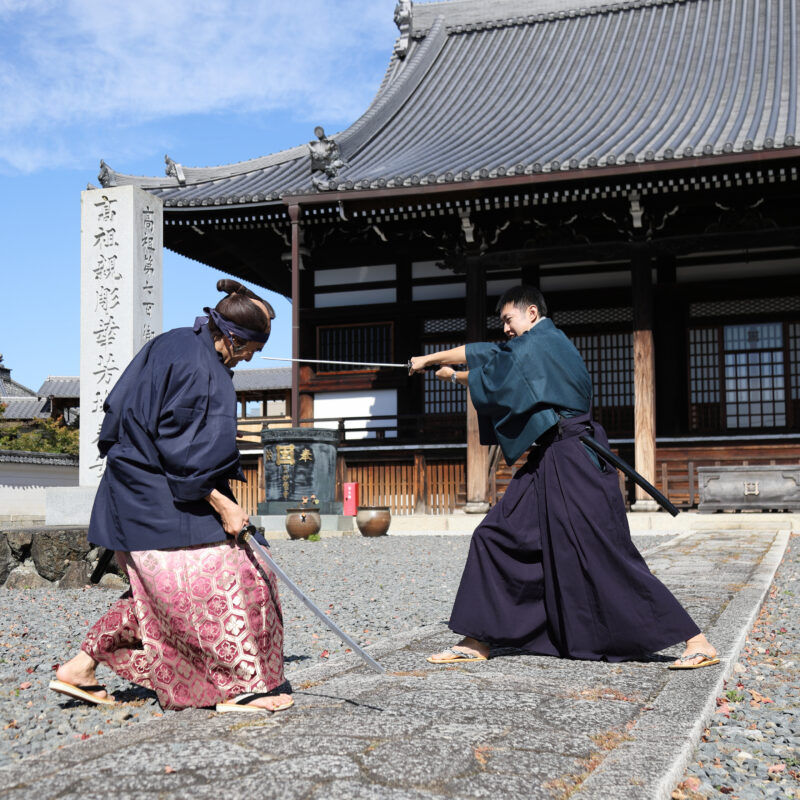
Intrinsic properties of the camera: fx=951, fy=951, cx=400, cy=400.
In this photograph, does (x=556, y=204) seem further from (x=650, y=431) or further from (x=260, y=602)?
(x=260, y=602)

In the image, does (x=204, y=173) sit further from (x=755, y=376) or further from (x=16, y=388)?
(x=16, y=388)

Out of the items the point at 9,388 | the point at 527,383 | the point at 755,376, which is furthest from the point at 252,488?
the point at 9,388

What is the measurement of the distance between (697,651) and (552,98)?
13536 millimetres

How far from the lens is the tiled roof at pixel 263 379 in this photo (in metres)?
33.0

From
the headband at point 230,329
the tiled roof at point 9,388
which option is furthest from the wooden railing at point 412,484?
the tiled roof at point 9,388

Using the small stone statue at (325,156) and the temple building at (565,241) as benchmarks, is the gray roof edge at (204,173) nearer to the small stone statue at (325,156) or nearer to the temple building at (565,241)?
the temple building at (565,241)

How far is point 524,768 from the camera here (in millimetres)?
2246

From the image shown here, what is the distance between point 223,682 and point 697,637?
A: 1804 mm

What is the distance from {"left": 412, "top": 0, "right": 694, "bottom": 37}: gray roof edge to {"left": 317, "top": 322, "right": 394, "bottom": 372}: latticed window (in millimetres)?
6787

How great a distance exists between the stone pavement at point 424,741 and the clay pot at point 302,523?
726 centimetres

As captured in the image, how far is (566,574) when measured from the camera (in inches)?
145

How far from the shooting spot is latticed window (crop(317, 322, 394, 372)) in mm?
14680

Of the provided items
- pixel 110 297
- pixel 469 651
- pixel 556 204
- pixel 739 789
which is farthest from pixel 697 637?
pixel 556 204

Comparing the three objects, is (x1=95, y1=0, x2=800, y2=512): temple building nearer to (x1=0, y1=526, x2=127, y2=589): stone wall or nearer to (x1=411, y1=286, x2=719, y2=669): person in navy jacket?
(x1=0, y1=526, x2=127, y2=589): stone wall
